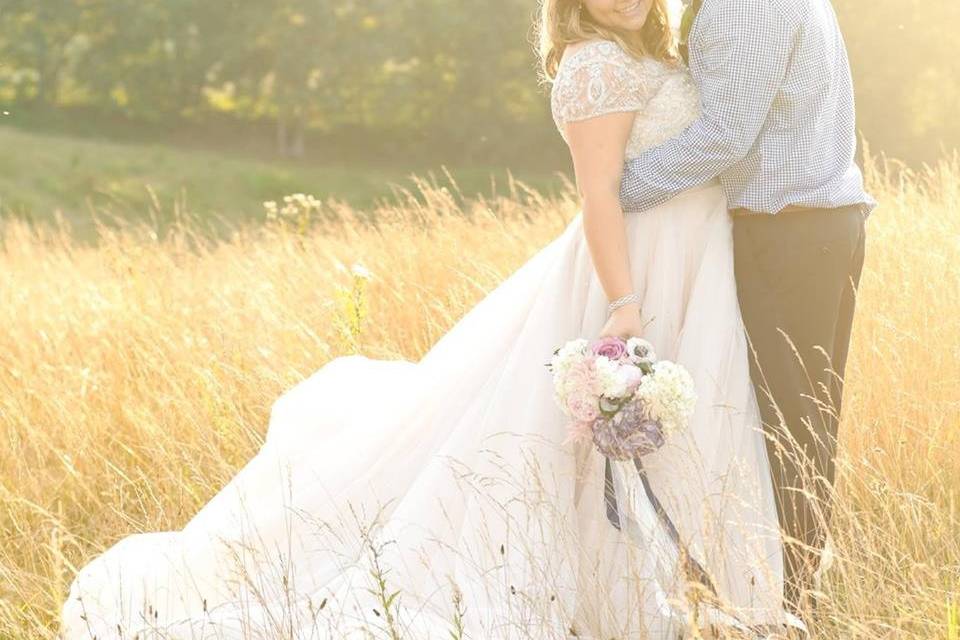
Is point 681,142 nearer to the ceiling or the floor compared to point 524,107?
nearer to the ceiling

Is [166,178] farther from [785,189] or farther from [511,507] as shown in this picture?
[785,189]

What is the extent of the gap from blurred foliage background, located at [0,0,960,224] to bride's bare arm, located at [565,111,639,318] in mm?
25670

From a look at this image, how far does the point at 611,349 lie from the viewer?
2865mm

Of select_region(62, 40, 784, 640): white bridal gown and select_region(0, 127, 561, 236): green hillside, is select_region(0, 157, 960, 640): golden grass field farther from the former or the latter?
select_region(0, 127, 561, 236): green hillside

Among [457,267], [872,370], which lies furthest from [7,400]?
[872,370]

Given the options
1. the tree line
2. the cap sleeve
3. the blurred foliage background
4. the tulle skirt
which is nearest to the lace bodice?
the cap sleeve

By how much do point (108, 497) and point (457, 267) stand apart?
2204 mm

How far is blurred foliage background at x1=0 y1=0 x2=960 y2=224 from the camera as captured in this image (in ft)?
97.1

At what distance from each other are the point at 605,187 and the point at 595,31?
41cm

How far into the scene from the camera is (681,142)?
2.96 m

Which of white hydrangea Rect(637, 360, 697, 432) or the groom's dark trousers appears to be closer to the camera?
white hydrangea Rect(637, 360, 697, 432)

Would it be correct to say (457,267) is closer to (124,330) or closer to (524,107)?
(124,330)

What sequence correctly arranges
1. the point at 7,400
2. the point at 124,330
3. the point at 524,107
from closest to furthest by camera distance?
the point at 7,400 < the point at 124,330 < the point at 524,107

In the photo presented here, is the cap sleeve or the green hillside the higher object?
the cap sleeve
